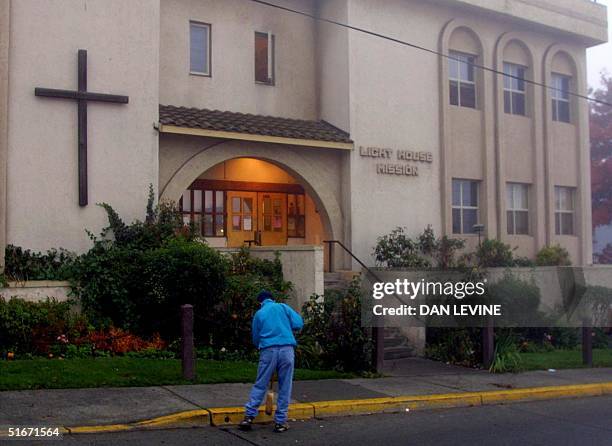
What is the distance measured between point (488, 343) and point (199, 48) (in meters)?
9.92

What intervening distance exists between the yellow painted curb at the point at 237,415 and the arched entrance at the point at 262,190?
772 centimetres

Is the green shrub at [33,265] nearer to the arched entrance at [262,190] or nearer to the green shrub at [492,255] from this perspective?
the arched entrance at [262,190]

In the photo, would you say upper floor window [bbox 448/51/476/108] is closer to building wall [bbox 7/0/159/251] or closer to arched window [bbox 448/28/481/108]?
arched window [bbox 448/28/481/108]

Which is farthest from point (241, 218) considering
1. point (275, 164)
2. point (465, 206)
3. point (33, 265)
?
point (33, 265)

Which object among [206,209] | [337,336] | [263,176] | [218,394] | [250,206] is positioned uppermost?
[263,176]

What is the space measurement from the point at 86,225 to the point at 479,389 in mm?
8084

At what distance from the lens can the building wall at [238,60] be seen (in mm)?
18469

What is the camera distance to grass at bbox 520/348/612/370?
14.9 m

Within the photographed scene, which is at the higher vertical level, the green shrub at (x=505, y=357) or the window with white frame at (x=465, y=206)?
the window with white frame at (x=465, y=206)

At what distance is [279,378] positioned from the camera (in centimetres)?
954

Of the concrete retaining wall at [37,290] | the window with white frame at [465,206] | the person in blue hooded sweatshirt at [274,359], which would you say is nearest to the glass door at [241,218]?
the window with white frame at [465,206]

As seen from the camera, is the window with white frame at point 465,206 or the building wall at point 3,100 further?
the window with white frame at point 465,206

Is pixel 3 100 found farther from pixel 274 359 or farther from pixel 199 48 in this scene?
pixel 274 359

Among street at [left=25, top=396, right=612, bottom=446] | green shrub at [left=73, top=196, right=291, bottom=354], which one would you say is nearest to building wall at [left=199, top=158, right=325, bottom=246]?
green shrub at [left=73, top=196, right=291, bottom=354]
